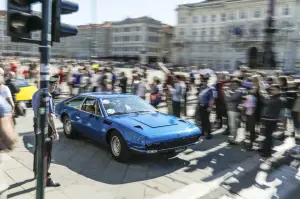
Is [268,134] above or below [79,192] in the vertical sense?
above

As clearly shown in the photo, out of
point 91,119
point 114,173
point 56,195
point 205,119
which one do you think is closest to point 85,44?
point 205,119

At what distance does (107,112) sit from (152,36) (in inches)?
4024

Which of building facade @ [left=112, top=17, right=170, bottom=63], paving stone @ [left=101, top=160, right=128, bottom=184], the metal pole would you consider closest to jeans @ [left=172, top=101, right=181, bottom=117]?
paving stone @ [left=101, top=160, right=128, bottom=184]

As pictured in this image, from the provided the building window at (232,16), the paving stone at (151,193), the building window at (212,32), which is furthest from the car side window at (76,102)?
the building window at (212,32)

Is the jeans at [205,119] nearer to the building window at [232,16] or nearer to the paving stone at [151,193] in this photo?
the paving stone at [151,193]

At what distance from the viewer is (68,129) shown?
8156 mm

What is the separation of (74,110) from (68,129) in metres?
0.58

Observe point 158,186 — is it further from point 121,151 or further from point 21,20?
point 21,20

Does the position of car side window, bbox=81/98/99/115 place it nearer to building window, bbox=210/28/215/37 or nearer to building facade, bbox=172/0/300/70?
building facade, bbox=172/0/300/70

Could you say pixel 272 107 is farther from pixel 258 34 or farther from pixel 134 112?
pixel 258 34

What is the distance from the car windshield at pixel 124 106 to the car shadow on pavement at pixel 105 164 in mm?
974

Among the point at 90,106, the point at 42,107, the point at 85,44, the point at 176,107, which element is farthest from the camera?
the point at 85,44

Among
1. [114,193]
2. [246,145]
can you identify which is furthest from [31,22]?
[246,145]

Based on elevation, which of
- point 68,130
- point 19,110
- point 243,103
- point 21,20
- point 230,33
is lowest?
point 68,130
